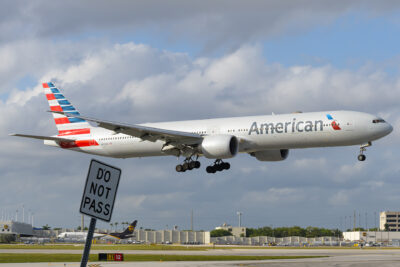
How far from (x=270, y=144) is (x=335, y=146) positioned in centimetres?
557

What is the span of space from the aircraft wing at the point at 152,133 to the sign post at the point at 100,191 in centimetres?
3871

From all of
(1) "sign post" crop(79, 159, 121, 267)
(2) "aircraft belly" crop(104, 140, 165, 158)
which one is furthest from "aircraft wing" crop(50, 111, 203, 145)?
(1) "sign post" crop(79, 159, 121, 267)

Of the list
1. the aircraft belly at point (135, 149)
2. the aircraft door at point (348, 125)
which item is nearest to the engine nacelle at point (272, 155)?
the aircraft belly at point (135, 149)

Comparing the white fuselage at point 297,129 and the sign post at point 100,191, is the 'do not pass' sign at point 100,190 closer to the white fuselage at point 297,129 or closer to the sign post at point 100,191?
the sign post at point 100,191

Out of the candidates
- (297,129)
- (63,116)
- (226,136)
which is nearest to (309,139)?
(297,129)

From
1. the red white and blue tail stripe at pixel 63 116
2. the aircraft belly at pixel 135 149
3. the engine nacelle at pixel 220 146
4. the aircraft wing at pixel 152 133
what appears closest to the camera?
the engine nacelle at pixel 220 146

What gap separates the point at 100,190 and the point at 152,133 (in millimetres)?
41540

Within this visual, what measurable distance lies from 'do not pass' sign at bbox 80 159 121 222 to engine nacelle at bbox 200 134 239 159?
128 ft

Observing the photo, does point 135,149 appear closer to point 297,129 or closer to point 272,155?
point 272,155

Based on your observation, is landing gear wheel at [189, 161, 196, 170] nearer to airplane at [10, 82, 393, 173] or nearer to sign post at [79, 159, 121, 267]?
airplane at [10, 82, 393, 173]

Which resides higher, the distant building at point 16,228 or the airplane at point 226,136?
the airplane at point 226,136

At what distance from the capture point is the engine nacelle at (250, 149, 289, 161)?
57531mm

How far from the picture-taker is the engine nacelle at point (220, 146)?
50.1 metres

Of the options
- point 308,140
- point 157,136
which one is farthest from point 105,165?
point 157,136
